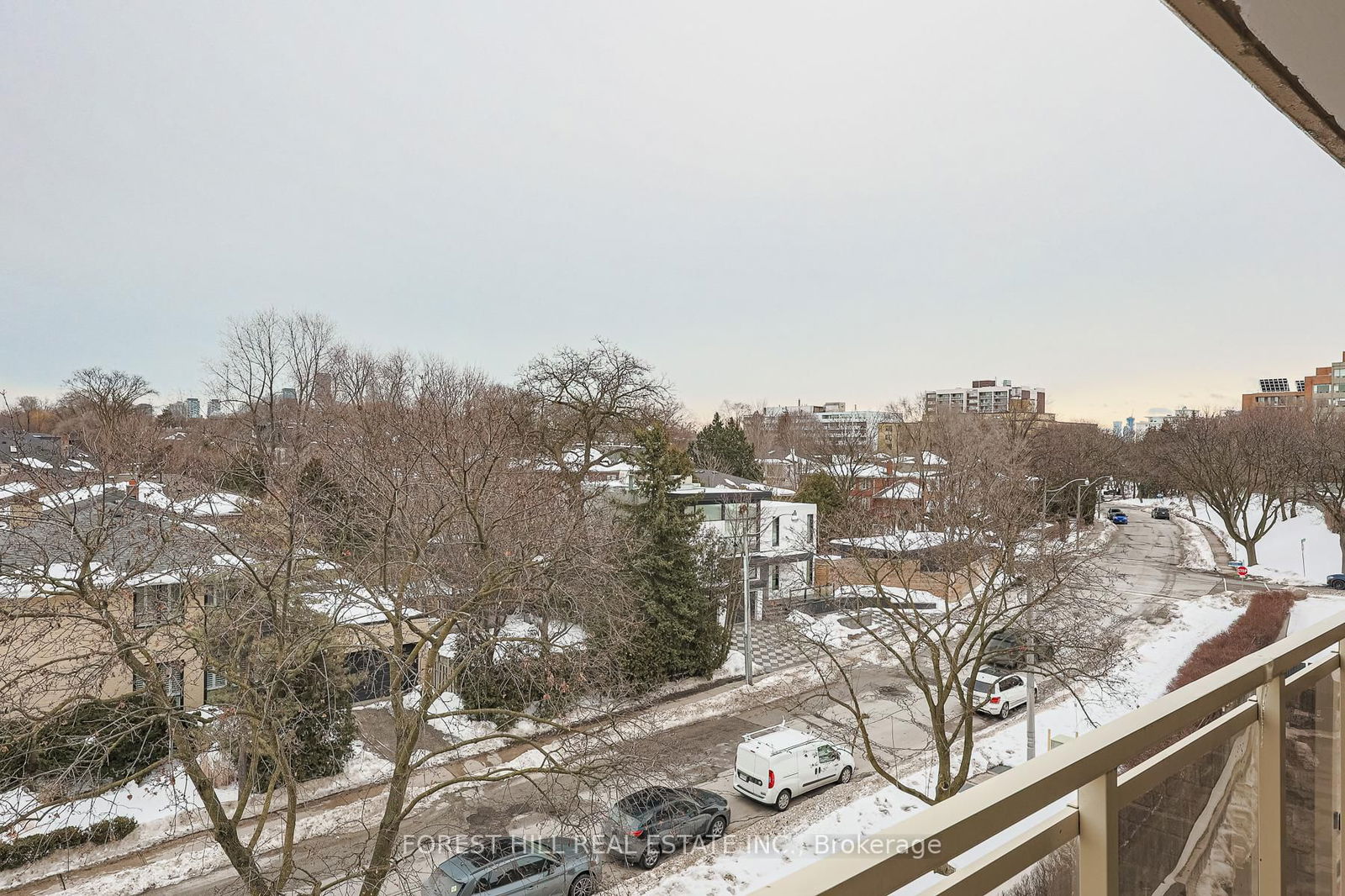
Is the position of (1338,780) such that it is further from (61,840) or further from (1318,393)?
(1318,393)

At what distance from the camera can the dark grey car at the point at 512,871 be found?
23.7 feet

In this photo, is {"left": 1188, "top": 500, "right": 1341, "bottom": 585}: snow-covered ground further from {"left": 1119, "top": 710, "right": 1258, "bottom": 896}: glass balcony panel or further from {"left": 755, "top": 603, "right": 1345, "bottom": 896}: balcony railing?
{"left": 1119, "top": 710, "right": 1258, "bottom": 896}: glass balcony panel

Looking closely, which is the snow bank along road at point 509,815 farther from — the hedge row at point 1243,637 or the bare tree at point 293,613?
the hedge row at point 1243,637

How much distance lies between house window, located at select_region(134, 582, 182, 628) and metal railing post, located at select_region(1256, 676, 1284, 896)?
24.1 ft

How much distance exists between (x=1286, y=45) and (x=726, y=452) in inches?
1413

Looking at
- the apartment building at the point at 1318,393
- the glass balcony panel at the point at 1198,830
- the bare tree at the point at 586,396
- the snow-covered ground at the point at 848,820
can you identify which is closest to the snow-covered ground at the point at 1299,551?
the snow-covered ground at the point at 848,820

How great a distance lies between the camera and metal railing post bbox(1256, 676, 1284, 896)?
1.21m

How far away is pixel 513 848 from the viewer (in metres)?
7.48

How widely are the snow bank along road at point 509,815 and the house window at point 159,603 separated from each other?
253cm

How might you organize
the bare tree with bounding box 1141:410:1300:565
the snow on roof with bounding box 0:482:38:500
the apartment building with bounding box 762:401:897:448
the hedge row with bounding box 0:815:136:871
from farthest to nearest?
the apartment building with bounding box 762:401:897:448 → the bare tree with bounding box 1141:410:1300:565 → the hedge row with bounding box 0:815:136:871 → the snow on roof with bounding box 0:482:38:500

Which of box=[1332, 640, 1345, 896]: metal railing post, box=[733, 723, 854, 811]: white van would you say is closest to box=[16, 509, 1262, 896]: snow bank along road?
box=[733, 723, 854, 811]: white van

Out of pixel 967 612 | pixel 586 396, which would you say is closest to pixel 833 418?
pixel 586 396

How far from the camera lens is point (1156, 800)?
92 cm

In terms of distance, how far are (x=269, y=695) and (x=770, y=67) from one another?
8484mm
